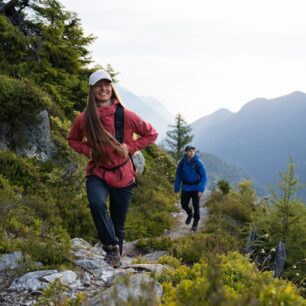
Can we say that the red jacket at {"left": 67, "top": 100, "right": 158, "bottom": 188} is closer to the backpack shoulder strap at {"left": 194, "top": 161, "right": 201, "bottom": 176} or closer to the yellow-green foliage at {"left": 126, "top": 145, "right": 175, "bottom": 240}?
the backpack shoulder strap at {"left": 194, "top": 161, "right": 201, "bottom": 176}

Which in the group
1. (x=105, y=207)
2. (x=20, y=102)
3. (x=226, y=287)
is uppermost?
(x=20, y=102)

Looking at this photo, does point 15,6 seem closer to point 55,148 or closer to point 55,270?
point 55,148

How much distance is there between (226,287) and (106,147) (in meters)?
2.13

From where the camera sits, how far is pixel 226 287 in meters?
3.42

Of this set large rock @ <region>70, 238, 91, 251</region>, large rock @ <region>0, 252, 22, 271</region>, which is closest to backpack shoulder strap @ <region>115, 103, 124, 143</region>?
large rock @ <region>0, 252, 22, 271</region>

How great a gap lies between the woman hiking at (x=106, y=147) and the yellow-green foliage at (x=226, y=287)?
101 cm

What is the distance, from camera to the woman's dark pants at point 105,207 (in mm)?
4715

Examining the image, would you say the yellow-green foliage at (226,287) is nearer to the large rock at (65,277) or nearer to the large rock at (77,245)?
the large rock at (65,277)

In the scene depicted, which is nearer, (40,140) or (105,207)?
(105,207)

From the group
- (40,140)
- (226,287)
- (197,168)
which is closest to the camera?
(226,287)

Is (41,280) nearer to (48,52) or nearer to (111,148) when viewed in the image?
(111,148)

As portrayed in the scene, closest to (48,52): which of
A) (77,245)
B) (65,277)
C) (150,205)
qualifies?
(150,205)

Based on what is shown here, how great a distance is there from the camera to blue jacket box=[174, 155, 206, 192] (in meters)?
9.70

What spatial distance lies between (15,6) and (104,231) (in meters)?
13.9
